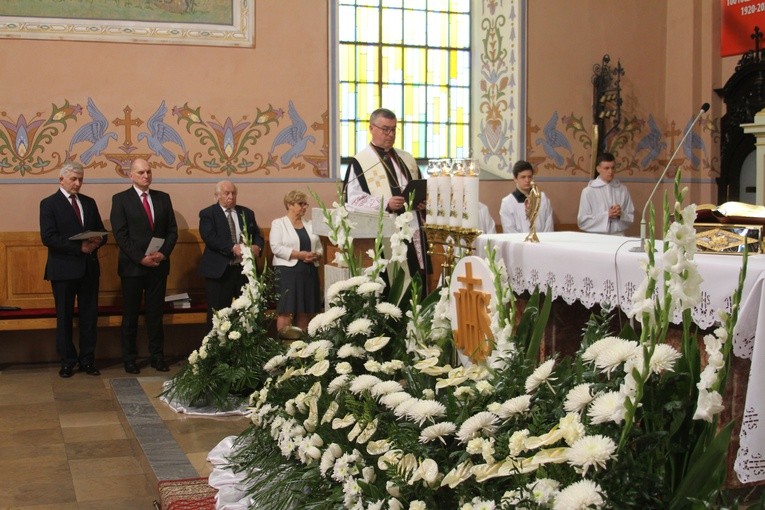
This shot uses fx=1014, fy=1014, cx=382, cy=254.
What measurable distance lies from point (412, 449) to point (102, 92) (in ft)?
22.0

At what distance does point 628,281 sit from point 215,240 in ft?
15.6

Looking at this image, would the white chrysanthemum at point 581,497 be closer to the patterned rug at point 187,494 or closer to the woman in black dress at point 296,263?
the patterned rug at point 187,494

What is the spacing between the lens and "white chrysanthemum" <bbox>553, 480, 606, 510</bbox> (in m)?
2.09

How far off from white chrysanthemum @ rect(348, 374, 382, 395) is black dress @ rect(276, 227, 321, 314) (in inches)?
192

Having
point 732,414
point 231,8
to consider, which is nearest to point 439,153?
point 231,8

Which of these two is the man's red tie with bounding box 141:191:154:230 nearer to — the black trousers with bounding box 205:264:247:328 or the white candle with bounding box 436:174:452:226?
the black trousers with bounding box 205:264:247:328

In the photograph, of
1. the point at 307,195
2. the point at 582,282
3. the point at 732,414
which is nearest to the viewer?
the point at 732,414

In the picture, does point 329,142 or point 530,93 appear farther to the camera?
point 530,93

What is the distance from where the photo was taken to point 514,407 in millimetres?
2559

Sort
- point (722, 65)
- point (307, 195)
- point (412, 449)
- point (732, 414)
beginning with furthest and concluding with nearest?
point (722, 65), point (307, 195), point (732, 414), point (412, 449)

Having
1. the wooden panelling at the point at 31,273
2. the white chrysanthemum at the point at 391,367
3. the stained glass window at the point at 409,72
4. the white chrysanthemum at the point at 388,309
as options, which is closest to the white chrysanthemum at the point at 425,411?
the white chrysanthemum at the point at 391,367

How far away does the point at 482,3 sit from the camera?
1024 centimetres

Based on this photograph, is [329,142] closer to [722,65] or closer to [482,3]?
[482,3]

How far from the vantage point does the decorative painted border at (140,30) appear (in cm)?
842
